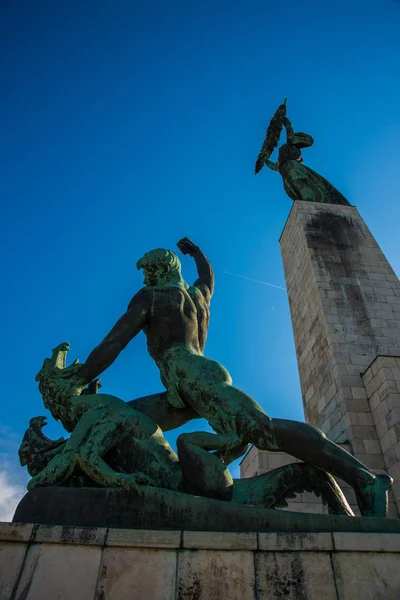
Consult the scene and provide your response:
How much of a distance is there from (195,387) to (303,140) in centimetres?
1476

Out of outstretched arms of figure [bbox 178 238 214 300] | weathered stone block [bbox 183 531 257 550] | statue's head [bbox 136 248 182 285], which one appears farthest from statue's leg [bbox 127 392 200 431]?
weathered stone block [bbox 183 531 257 550]

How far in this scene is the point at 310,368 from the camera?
10.6 meters

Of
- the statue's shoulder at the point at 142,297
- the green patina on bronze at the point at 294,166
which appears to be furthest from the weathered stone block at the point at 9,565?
the green patina on bronze at the point at 294,166

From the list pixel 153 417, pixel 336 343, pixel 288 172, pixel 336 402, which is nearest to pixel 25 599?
pixel 153 417

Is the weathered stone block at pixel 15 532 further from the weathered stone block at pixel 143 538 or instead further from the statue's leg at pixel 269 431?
the statue's leg at pixel 269 431

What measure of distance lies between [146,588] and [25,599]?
666 mm

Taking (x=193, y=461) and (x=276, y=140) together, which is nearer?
(x=193, y=461)

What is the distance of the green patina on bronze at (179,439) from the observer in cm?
336

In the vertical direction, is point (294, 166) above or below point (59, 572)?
above

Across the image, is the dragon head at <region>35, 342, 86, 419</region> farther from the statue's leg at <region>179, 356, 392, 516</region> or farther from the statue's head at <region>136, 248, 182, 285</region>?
the statue's head at <region>136, 248, 182, 285</region>

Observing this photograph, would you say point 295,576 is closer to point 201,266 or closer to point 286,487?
point 286,487

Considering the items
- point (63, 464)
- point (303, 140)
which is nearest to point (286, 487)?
point (63, 464)

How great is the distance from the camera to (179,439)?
3537 mm

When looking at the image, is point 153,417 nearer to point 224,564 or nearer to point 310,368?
point 224,564
